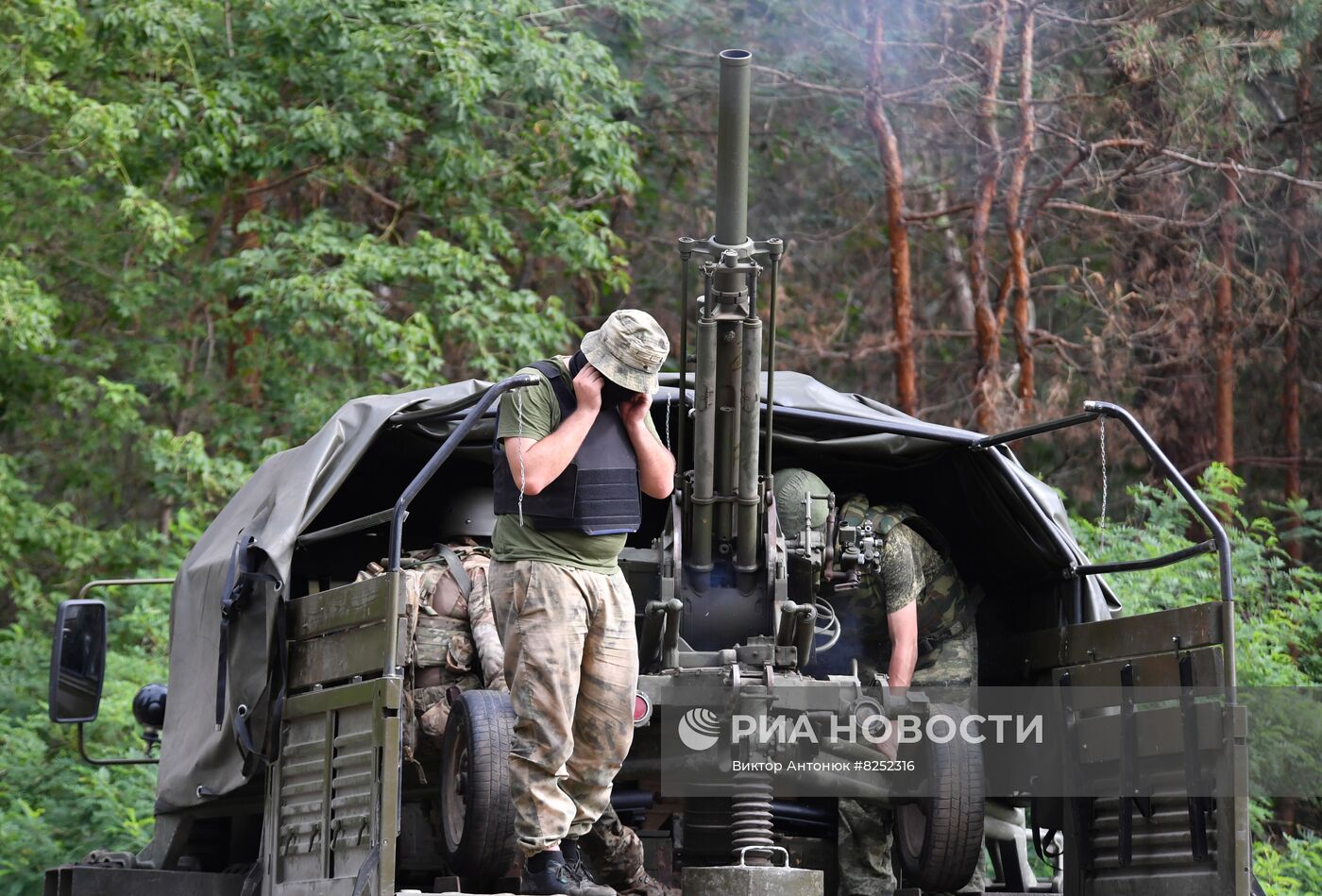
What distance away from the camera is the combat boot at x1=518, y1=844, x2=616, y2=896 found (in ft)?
17.7

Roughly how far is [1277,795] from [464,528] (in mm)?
6336

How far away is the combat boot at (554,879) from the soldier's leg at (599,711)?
23cm

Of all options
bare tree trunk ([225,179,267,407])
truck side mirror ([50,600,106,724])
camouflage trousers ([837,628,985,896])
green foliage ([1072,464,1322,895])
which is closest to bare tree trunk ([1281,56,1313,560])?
green foliage ([1072,464,1322,895])

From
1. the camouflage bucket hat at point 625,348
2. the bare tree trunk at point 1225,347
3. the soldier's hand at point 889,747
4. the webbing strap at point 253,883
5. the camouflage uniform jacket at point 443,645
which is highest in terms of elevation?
the bare tree trunk at point 1225,347

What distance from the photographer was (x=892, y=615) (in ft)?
22.5

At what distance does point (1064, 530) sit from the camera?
22.8ft

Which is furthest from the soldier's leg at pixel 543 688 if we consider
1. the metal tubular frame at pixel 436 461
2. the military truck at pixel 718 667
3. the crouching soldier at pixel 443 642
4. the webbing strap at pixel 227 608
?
the webbing strap at pixel 227 608

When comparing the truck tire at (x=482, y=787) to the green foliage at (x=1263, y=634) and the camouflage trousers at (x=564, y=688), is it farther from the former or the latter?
the green foliage at (x=1263, y=634)

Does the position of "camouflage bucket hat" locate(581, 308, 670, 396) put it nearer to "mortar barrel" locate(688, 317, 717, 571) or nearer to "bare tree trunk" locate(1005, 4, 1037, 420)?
"mortar barrel" locate(688, 317, 717, 571)

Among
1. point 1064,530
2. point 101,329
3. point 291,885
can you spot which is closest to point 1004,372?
point 101,329

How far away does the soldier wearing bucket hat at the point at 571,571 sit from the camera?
5.53m

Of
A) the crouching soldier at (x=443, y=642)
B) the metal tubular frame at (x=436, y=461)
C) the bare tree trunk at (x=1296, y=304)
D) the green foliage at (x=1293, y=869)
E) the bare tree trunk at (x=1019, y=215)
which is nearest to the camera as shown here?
the metal tubular frame at (x=436, y=461)

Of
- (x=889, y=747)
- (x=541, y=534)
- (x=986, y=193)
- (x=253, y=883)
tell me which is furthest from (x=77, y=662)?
(x=986, y=193)

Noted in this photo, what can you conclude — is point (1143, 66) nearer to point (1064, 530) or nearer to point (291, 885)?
point (1064, 530)
